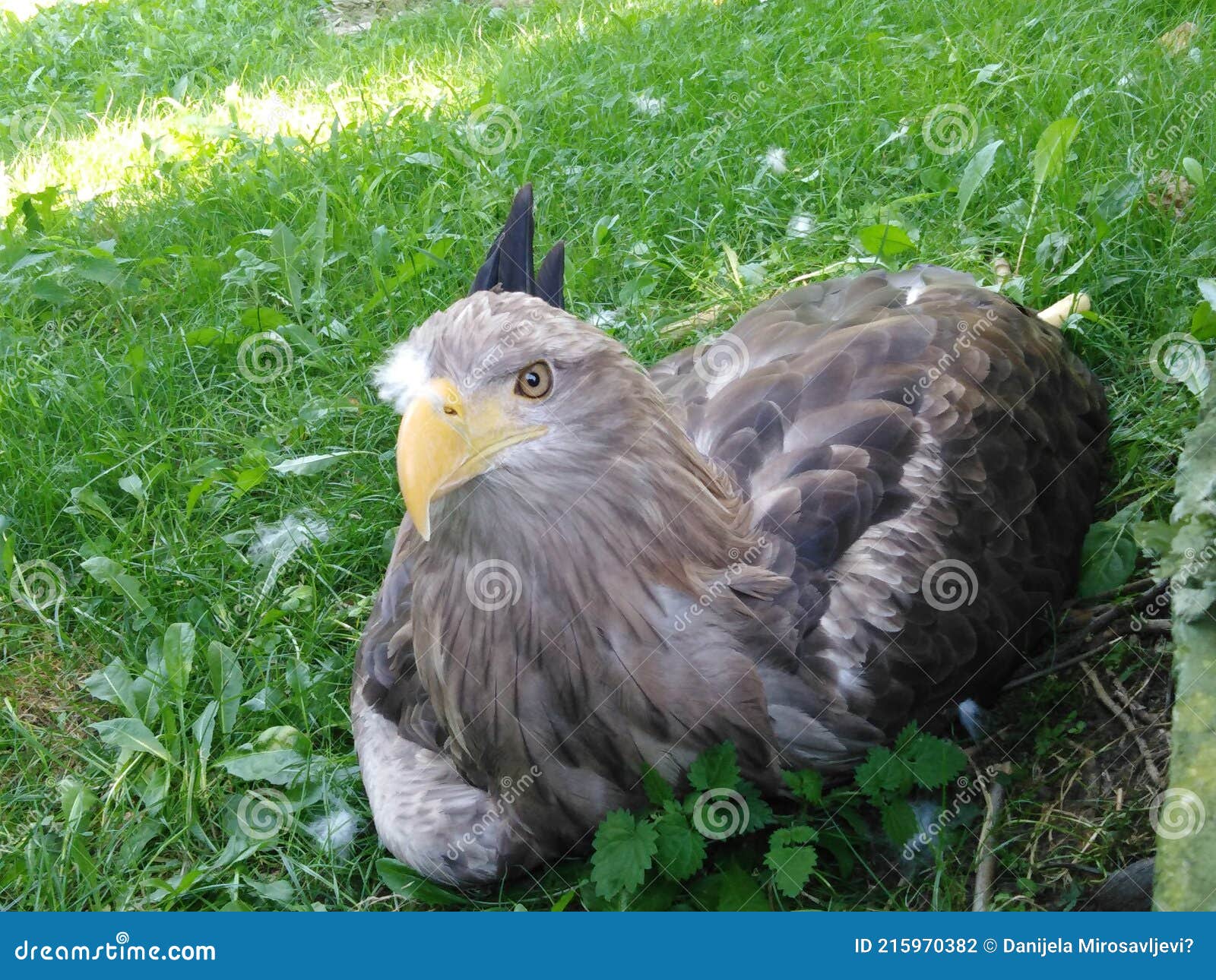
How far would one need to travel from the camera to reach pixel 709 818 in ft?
8.89

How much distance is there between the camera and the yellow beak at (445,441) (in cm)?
229

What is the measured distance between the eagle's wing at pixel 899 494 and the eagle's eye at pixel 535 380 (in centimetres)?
72

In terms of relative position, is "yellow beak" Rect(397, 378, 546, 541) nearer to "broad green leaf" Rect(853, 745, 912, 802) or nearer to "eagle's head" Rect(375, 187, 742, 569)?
"eagle's head" Rect(375, 187, 742, 569)

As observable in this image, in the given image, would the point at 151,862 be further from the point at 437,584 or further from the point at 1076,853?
the point at 1076,853

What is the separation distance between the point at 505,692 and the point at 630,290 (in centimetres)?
239

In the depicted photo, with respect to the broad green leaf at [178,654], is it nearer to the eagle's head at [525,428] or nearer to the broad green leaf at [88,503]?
the broad green leaf at [88,503]

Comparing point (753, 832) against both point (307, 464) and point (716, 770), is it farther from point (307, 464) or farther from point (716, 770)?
point (307, 464)

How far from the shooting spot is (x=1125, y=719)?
2.96 m

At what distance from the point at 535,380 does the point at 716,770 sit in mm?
952

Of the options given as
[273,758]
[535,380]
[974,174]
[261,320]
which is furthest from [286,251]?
[535,380]

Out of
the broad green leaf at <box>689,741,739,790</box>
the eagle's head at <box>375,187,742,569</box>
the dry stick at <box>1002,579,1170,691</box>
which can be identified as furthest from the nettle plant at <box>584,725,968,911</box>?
the eagle's head at <box>375,187,742,569</box>

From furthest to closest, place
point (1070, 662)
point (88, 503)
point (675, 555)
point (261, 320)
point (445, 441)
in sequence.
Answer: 1. point (261, 320)
2. point (88, 503)
3. point (1070, 662)
4. point (675, 555)
5. point (445, 441)

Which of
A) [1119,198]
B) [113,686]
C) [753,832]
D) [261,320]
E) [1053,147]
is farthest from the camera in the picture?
[261,320]

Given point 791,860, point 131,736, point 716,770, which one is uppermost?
point 716,770
